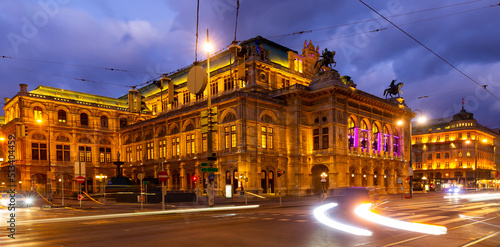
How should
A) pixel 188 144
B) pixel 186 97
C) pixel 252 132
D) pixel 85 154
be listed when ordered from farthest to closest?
pixel 85 154
pixel 186 97
pixel 188 144
pixel 252 132

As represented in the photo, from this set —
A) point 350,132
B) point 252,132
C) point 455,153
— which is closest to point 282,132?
point 252,132

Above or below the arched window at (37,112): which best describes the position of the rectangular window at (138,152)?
below

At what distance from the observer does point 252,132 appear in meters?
49.5

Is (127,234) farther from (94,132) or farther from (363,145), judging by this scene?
(94,132)

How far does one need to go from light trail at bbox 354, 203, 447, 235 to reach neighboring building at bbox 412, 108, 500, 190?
85918mm

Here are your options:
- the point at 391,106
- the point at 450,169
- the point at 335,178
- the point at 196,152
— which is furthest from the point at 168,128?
the point at 450,169

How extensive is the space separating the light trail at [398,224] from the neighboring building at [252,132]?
24.0m

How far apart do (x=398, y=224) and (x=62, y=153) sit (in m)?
68.9

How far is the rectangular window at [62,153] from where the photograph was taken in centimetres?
6944

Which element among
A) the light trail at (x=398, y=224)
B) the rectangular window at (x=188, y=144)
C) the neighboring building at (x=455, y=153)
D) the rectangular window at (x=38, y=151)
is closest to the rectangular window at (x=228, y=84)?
the rectangular window at (x=188, y=144)

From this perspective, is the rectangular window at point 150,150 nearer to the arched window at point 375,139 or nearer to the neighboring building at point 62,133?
the neighboring building at point 62,133

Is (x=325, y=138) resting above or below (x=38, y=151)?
above

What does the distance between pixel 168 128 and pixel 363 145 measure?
106 ft

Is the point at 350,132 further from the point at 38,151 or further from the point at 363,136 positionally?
the point at 38,151
